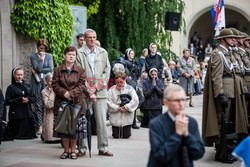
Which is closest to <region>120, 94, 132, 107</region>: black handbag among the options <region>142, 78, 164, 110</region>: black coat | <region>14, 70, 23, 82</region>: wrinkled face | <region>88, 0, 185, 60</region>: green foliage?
<region>142, 78, 164, 110</region>: black coat

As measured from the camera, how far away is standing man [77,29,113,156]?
32.4ft

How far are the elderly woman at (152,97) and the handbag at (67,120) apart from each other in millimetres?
5233

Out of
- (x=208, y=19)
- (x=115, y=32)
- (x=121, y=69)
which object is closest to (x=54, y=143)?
(x=121, y=69)

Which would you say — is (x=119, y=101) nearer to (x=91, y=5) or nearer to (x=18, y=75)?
(x=18, y=75)

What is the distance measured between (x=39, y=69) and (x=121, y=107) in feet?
6.65

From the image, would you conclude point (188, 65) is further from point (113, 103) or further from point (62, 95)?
point (62, 95)

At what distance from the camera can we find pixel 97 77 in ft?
32.6

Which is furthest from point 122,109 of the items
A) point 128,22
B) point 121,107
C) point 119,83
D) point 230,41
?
point 128,22

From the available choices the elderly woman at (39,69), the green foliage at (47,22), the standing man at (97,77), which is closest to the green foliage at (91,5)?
the green foliage at (47,22)

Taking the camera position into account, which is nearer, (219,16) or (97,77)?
(97,77)

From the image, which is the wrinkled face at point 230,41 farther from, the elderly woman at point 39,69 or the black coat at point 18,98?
the elderly woman at point 39,69

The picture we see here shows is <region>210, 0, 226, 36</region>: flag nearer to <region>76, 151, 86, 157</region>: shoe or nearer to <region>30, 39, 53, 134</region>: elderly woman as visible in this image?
<region>30, 39, 53, 134</region>: elderly woman

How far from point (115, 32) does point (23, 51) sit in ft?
23.7

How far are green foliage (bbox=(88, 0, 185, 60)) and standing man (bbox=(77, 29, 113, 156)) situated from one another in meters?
9.96
